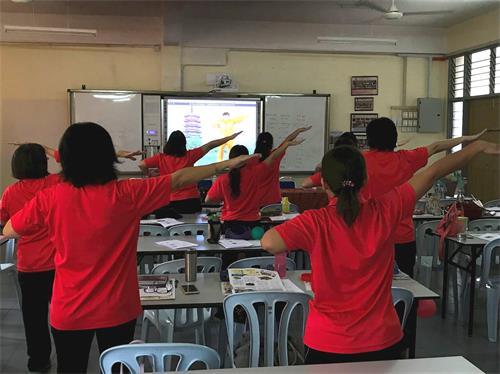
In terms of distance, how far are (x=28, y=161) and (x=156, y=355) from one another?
1839 mm

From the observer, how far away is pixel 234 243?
376 centimetres

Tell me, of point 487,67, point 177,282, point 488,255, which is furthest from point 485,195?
point 177,282

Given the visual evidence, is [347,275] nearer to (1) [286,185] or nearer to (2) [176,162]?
(2) [176,162]

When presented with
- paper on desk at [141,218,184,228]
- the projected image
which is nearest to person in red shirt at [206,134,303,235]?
paper on desk at [141,218,184,228]

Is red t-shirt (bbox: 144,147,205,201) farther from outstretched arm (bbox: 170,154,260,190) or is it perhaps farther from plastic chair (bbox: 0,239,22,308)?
outstretched arm (bbox: 170,154,260,190)

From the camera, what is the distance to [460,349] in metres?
3.80

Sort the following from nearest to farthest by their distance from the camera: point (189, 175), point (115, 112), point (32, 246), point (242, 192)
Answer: point (189, 175) < point (32, 246) < point (242, 192) < point (115, 112)

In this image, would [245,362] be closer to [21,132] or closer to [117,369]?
[117,369]

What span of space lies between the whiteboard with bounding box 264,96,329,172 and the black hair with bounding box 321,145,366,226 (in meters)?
6.59

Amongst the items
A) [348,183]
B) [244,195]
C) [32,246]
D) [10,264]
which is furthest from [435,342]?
[10,264]

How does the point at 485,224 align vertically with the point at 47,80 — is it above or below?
below

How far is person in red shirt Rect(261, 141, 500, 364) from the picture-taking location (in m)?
1.83

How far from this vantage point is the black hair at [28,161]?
10.1ft

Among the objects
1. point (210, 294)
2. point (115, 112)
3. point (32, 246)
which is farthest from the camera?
point (115, 112)
